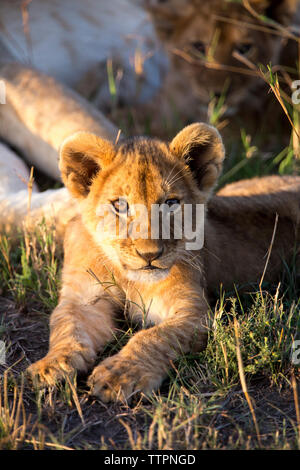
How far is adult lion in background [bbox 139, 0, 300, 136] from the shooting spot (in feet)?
14.8

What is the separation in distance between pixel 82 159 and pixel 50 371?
904mm

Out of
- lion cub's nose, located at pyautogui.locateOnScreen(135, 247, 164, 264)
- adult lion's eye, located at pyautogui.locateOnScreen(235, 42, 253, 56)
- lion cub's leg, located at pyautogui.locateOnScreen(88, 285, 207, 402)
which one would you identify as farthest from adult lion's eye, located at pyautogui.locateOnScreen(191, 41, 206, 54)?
lion cub's nose, located at pyautogui.locateOnScreen(135, 247, 164, 264)

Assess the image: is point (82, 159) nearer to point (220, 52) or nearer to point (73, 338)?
point (73, 338)

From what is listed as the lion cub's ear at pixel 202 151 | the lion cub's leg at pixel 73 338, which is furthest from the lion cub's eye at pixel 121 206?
the lion cub's leg at pixel 73 338

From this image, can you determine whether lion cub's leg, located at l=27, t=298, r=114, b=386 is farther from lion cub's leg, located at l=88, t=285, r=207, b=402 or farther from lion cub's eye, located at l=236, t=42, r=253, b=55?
lion cub's eye, located at l=236, t=42, r=253, b=55

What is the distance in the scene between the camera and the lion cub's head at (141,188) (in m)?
2.54

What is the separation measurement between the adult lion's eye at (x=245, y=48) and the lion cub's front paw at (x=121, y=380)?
2.83m

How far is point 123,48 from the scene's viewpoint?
604 centimetres

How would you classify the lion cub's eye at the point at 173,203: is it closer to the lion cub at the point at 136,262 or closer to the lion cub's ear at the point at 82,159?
the lion cub at the point at 136,262

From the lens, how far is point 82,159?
111 inches

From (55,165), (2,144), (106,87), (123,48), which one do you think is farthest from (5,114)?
(123,48)

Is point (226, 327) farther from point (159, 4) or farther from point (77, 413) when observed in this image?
point (159, 4)

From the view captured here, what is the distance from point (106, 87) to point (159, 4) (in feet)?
2.86

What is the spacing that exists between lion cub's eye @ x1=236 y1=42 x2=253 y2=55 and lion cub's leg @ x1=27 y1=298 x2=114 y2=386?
2389 mm
